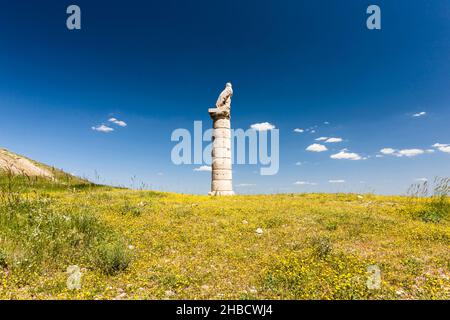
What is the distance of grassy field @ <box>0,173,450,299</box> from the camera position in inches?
226

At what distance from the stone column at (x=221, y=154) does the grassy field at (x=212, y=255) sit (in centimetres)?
1390

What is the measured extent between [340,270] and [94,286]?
213 inches

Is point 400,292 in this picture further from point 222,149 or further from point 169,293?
point 222,149

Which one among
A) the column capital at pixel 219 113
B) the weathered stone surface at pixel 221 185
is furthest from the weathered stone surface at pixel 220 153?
the column capital at pixel 219 113

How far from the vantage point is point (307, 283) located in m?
6.04

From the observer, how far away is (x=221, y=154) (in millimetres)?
25750

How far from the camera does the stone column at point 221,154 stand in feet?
83.8

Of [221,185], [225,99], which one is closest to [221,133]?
[225,99]

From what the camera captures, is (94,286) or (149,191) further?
(149,191)

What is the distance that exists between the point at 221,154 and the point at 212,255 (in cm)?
1828
